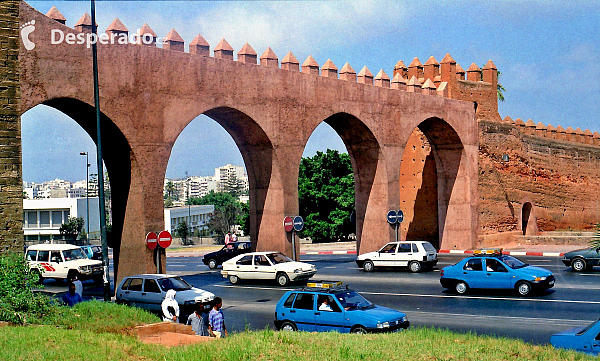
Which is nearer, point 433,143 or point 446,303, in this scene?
point 446,303

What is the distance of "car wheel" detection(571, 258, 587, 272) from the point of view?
1006 inches

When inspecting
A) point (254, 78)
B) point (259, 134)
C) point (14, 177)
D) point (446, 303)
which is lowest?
point (446, 303)

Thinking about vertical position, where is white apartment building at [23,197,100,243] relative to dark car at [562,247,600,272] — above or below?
above

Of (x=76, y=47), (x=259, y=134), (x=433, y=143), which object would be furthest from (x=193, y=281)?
(x=433, y=143)

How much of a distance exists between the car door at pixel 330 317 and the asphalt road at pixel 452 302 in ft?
6.81

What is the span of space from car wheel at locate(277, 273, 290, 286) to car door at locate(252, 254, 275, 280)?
0.27 m

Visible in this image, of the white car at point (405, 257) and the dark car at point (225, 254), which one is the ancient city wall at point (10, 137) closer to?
the white car at point (405, 257)

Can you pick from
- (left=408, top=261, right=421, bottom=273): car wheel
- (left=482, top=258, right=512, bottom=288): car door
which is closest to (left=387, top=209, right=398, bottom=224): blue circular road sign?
(left=408, top=261, right=421, bottom=273): car wheel

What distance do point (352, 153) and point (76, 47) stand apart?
15.7 m

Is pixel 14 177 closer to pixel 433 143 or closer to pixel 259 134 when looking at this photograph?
A: pixel 259 134

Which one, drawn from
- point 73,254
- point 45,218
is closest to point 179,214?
point 45,218

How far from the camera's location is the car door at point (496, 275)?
20188mm

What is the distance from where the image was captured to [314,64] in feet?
95.2

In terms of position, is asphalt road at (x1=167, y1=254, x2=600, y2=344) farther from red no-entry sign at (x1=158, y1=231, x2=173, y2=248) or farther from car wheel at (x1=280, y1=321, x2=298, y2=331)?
red no-entry sign at (x1=158, y1=231, x2=173, y2=248)
